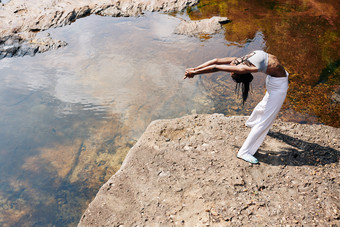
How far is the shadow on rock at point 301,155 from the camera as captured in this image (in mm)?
3043

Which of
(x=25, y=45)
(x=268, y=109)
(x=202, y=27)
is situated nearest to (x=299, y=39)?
(x=202, y=27)

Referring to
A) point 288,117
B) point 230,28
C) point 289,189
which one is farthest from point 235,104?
point 230,28

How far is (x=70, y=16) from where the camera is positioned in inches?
349

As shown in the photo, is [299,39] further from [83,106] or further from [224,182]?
[83,106]

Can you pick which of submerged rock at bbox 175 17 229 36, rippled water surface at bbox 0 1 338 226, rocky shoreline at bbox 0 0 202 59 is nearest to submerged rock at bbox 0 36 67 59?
rocky shoreline at bbox 0 0 202 59

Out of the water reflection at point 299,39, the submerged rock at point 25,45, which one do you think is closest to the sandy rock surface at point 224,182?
the water reflection at point 299,39

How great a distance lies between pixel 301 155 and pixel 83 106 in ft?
14.1

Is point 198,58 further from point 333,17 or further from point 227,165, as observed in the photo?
point 333,17

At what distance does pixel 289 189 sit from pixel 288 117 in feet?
6.59

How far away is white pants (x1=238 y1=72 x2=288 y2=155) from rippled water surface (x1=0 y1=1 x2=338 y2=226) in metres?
1.64

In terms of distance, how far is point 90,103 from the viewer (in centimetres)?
513

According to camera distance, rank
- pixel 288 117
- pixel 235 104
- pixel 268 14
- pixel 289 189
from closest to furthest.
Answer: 1. pixel 289 189
2. pixel 288 117
3. pixel 235 104
4. pixel 268 14

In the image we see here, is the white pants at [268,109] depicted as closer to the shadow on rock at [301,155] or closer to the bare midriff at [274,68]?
the bare midriff at [274,68]

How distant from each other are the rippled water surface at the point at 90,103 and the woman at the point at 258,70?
1.67 m
